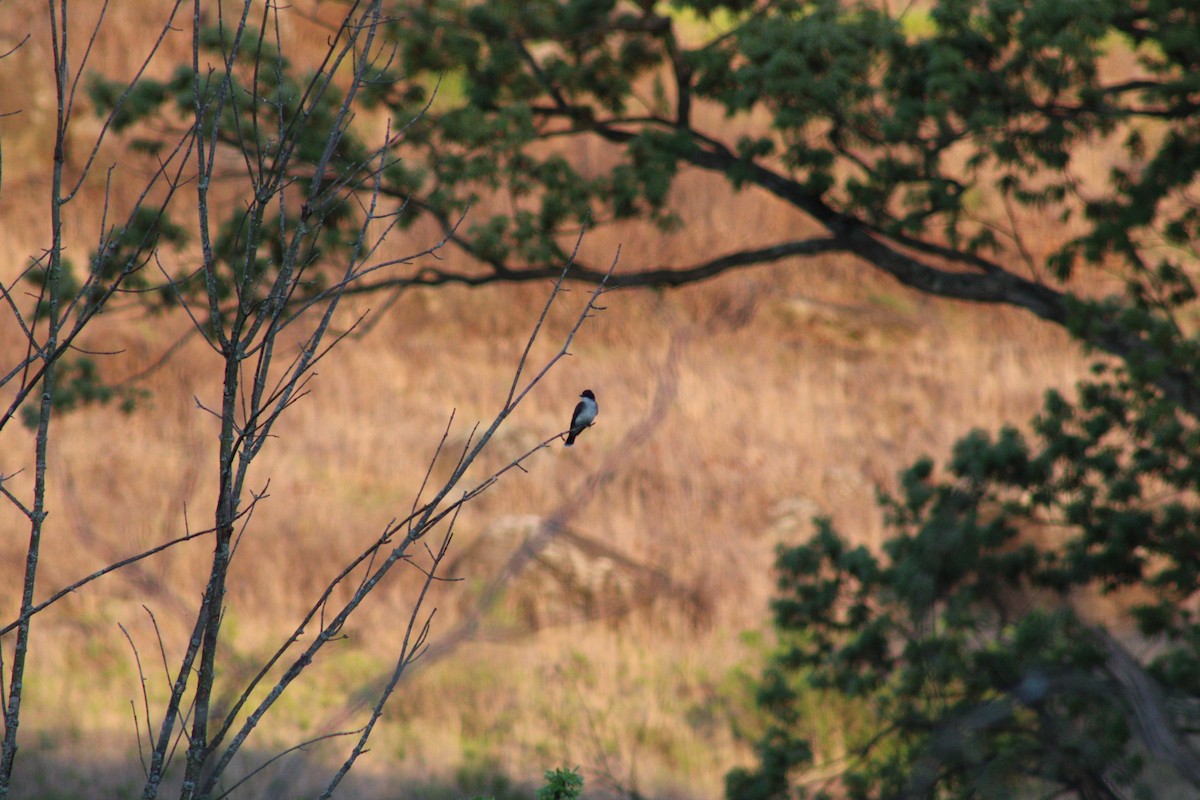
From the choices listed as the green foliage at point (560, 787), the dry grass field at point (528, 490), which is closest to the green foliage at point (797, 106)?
the dry grass field at point (528, 490)

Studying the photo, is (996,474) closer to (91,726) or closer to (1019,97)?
(1019,97)

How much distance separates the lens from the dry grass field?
10242mm

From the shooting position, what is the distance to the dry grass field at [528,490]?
33.6 ft

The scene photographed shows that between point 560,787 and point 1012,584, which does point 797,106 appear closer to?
point 1012,584

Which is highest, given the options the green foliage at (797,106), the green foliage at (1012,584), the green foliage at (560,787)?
the green foliage at (797,106)

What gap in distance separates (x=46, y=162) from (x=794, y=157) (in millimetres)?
15868

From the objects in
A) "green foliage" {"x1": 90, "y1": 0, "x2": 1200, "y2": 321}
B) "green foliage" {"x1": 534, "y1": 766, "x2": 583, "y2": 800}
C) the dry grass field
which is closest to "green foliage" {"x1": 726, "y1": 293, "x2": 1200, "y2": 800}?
"green foliage" {"x1": 90, "y1": 0, "x2": 1200, "y2": 321}

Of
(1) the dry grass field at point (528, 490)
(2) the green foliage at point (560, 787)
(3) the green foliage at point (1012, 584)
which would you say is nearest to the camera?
(2) the green foliage at point (560, 787)

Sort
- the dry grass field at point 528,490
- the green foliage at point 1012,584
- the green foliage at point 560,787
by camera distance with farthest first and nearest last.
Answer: the dry grass field at point 528,490
the green foliage at point 1012,584
the green foliage at point 560,787

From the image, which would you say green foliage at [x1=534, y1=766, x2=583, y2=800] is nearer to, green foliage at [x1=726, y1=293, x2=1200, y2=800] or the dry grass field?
the dry grass field

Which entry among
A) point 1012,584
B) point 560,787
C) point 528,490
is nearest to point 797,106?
point 1012,584

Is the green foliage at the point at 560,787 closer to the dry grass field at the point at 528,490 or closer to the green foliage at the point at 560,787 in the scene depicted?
the green foliage at the point at 560,787

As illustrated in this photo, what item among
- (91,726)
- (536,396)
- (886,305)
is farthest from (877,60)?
(886,305)

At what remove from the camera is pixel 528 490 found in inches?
575
